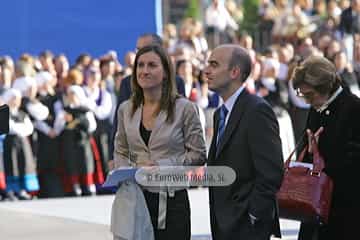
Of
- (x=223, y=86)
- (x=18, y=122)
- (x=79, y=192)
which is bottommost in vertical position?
(x=79, y=192)

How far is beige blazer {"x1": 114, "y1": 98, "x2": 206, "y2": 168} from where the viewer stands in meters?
7.04

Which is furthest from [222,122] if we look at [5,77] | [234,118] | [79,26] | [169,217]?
[79,26]

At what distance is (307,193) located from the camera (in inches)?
284

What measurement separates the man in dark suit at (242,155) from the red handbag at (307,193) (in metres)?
0.41

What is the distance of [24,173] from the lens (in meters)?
15.7

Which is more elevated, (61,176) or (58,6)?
(58,6)

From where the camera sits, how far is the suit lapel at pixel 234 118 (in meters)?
6.83

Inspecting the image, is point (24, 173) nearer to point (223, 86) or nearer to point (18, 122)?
point (18, 122)

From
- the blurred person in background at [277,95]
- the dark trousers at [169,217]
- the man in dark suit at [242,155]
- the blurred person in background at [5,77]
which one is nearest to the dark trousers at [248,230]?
the man in dark suit at [242,155]

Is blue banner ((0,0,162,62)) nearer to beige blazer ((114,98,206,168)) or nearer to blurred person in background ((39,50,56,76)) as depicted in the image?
blurred person in background ((39,50,56,76))

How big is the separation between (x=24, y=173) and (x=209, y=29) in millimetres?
9126

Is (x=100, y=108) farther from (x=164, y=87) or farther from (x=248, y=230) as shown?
(x=248, y=230)

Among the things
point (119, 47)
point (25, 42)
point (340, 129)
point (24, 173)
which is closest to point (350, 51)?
point (119, 47)

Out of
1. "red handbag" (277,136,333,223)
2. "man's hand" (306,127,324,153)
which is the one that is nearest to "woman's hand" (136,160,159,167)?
"red handbag" (277,136,333,223)
